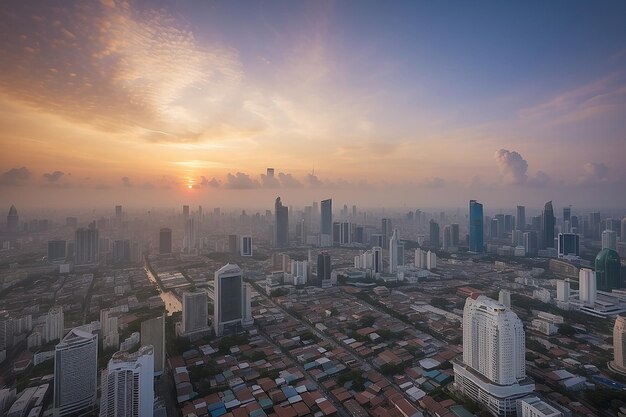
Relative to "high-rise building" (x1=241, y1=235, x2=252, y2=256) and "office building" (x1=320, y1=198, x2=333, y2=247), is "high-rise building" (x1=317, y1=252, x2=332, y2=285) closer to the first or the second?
"high-rise building" (x1=241, y1=235, x2=252, y2=256)

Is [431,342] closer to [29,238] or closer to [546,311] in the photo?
[546,311]

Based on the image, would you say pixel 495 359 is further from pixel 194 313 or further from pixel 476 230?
pixel 476 230

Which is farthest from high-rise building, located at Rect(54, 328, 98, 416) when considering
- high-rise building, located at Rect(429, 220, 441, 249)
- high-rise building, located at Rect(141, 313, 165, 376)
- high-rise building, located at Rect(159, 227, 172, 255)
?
high-rise building, located at Rect(429, 220, 441, 249)

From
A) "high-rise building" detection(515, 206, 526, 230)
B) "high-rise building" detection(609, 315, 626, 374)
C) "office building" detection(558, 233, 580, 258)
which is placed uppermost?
"high-rise building" detection(515, 206, 526, 230)

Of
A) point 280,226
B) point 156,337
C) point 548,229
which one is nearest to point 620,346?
point 156,337

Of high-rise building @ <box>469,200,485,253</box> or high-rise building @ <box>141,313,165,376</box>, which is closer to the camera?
high-rise building @ <box>141,313,165,376</box>

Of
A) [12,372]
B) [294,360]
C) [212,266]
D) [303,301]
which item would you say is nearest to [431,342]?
[294,360]
